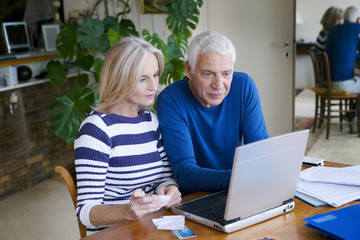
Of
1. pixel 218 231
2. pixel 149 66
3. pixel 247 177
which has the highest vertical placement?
pixel 149 66

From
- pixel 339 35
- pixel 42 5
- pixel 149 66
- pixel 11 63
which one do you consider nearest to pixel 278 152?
pixel 149 66

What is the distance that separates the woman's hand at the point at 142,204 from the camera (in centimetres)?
135

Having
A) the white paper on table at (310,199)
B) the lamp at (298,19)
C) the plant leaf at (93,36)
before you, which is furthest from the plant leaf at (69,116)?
the white paper on table at (310,199)

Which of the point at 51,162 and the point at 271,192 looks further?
the point at 51,162

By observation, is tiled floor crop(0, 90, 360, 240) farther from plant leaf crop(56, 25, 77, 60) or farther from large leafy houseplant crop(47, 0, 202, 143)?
plant leaf crop(56, 25, 77, 60)

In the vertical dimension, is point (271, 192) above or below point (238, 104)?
below

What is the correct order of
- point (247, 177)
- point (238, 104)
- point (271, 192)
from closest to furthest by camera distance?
point (247, 177) → point (271, 192) → point (238, 104)

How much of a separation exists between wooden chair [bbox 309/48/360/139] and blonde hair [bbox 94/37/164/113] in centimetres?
317

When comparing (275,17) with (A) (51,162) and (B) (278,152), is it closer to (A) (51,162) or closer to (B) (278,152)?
(A) (51,162)

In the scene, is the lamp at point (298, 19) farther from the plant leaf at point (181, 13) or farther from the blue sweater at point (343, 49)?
the plant leaf at point (181, 13)

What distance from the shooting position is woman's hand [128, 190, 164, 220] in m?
1.35

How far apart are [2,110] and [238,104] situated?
8.24 feet

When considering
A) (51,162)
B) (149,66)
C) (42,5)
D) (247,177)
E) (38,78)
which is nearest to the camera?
(247,177)

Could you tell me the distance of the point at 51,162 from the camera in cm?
427
